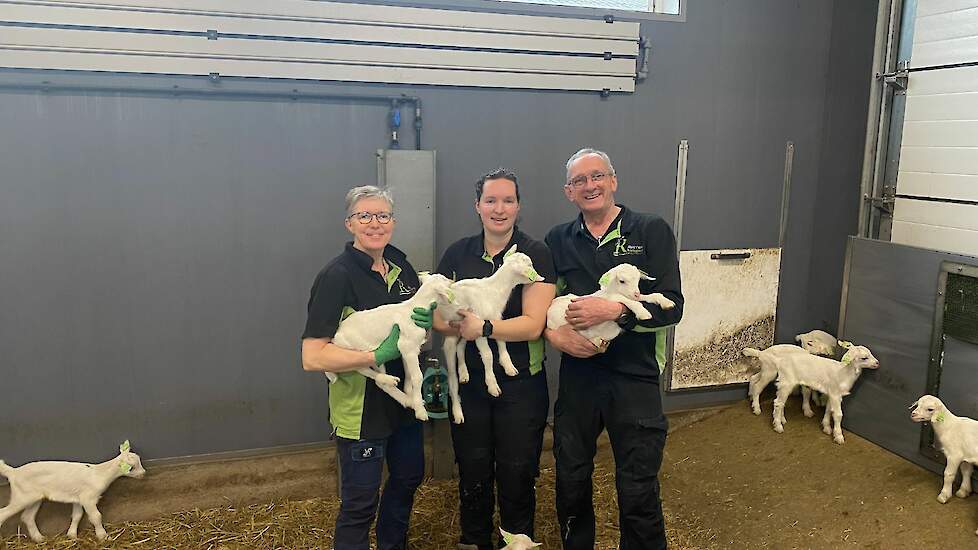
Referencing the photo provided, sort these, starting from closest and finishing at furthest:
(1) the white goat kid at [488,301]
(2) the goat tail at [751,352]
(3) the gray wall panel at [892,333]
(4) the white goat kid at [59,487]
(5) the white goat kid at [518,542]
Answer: (1) the white goat kid at [488,301]
(5) the white goat kid at [518,542]
(4) the white goat kid at [59,487]
(3) the gray wall panel at [892,333]
(2) the goat tail at [751,352]

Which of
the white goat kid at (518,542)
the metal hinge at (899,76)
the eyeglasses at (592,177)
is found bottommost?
the white goat kid at (518,542)

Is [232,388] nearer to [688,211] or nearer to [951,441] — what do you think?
[688,211]

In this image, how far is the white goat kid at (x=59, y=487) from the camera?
323cm

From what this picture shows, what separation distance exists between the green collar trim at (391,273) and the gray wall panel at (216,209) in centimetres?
125

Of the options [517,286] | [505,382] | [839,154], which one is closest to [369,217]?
[517,286]

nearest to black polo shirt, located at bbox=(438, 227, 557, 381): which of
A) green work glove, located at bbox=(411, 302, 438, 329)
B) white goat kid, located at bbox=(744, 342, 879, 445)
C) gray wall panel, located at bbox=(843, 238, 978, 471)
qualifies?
green work glove, located at bbox=(411, 302, 438, 329)

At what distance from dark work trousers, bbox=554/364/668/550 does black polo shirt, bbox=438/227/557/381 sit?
0.23 meters

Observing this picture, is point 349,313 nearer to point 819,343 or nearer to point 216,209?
point 216,209

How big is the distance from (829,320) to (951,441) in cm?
136

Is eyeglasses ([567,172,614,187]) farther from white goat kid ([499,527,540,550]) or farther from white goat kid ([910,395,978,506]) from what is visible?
white goat kid ([910,395,978,506])

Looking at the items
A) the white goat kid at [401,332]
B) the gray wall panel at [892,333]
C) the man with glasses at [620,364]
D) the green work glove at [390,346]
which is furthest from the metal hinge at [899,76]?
the green work glove at [390,346]

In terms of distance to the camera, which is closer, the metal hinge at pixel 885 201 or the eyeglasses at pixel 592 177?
the eyeglasses at pixel 592 177

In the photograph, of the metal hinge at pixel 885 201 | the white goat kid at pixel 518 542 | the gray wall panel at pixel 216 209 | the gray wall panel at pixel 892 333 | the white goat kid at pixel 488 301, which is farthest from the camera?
the metal hinge at pixel 885 201

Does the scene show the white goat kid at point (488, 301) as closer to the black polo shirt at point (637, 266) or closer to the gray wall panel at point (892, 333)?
the black polo shirt at point (637, 266)
